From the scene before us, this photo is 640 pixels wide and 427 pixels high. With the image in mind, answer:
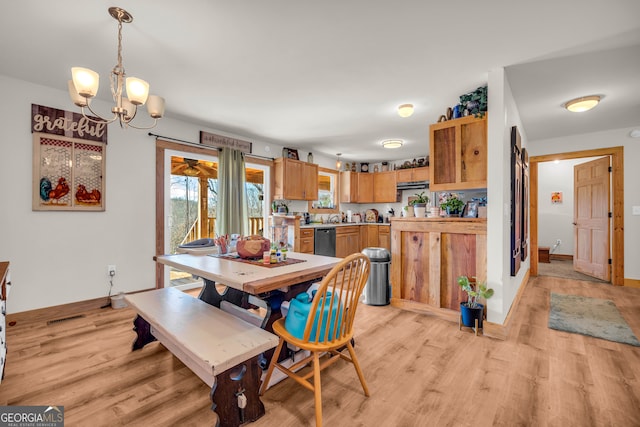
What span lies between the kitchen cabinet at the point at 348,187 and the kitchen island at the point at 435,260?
3460mm

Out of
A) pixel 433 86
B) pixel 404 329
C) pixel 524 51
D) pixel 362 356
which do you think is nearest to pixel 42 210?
pixel 362 356

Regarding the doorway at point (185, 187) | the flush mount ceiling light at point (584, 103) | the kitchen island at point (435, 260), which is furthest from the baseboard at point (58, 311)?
the flush mount ceiling light at point (584, 103)

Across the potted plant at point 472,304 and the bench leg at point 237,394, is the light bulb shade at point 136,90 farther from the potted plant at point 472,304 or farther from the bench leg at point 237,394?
the potted plant at point 472,304

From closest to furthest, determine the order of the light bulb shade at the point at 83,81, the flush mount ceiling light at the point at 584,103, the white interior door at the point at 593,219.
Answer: the light bulb shade at the point at 83,81 → the flush mount ceiling light at the point at 584,103 → the white interior door at the point at 593,219

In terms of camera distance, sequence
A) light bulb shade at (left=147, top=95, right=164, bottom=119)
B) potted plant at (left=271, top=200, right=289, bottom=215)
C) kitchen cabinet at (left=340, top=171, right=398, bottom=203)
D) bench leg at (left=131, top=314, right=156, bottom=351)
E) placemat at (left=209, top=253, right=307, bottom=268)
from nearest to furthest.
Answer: placemat at (left=209, top=253, right=307, bottom=268), light bulb shade at (left=147, top=95, right=164, bottom=119), bench leg at (left=131, top=314, right=156, bottom=351), potted plant at (left=271, top=200, right=289, bottom=215), kitchen cabinet at (left=340, top=171, right=398, bottom=203)

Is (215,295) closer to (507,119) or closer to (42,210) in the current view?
(42,210)

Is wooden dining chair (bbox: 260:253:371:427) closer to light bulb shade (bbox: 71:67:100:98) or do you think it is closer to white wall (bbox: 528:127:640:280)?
light bulb shade (bbox: 71:67:100:98)

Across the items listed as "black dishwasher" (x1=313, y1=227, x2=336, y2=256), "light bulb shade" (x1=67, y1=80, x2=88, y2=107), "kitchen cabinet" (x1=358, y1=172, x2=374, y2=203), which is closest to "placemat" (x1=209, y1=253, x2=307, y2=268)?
"light bulb shade" (x1=67, y1=80, x2=88, y2=107)

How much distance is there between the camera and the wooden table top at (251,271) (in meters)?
1.55

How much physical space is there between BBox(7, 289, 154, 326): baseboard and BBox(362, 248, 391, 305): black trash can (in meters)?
3.06

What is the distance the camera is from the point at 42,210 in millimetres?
2924

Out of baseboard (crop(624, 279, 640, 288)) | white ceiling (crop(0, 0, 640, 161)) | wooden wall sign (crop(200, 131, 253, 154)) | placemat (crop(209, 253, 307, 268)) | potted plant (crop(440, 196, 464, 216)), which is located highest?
white ceiling (crop(0, 0, 640, 161))

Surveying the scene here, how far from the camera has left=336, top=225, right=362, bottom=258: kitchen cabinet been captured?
19.0ft

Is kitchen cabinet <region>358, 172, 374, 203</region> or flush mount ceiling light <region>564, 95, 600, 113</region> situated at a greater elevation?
flush mount ceiling light <region>564, 95, 600, 113</region>
